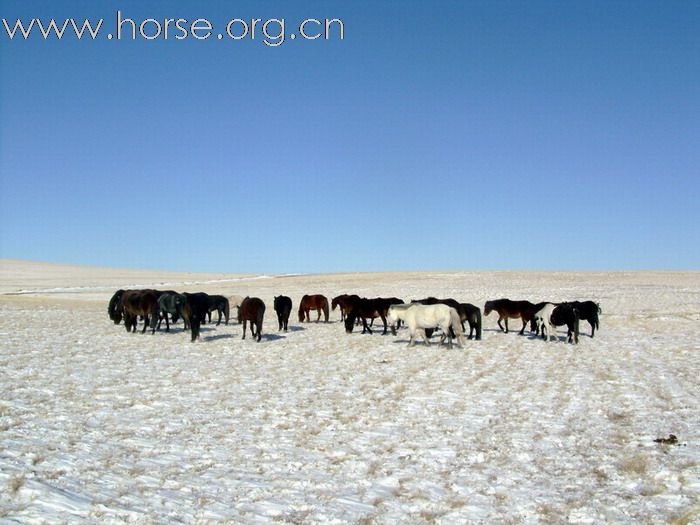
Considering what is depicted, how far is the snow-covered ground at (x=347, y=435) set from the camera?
5406mm

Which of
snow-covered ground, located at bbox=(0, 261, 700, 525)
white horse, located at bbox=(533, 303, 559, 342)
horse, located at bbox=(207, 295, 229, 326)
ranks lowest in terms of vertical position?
snow-covered ground, located at bbox=(0, 261, 700, 525)

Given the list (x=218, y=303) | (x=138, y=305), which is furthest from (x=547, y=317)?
(x=138, y=305)

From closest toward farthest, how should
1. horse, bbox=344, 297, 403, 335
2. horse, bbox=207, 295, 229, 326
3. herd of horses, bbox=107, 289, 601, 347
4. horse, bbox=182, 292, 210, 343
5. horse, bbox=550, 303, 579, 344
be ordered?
herd of horses, bbox=107, 289, 601, 347, horse, bbox=550, 303, 579, 344, horse, bbox=182, 292, 210, 343, horse, bbox=344, 297, 403, 335, horse, bbox=207, 295, 229, 326

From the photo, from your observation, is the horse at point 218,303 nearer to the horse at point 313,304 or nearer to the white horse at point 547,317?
the horse at point 313,304

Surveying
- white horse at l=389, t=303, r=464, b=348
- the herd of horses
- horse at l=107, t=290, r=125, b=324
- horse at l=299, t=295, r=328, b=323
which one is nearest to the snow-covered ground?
white horse at l=389, t=303, r=464, b=348

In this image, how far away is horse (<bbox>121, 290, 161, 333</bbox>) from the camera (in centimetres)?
1923

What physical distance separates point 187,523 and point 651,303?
34.5 m

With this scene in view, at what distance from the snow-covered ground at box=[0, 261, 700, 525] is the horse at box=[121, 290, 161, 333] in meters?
3.28

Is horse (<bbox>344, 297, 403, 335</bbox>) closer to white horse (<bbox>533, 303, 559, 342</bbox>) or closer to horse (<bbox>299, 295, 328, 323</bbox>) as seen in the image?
horse (<bbox>299, 295, 328, 323</bbox>)

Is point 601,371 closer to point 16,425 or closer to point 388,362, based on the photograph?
point 388,362

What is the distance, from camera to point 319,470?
6477mm

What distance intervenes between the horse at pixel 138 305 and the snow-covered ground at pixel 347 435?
328 centimetres

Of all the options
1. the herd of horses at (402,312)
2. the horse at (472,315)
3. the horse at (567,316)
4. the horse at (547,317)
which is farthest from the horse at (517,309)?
the horse at (472,315)

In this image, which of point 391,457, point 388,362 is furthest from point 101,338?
point 391,457
